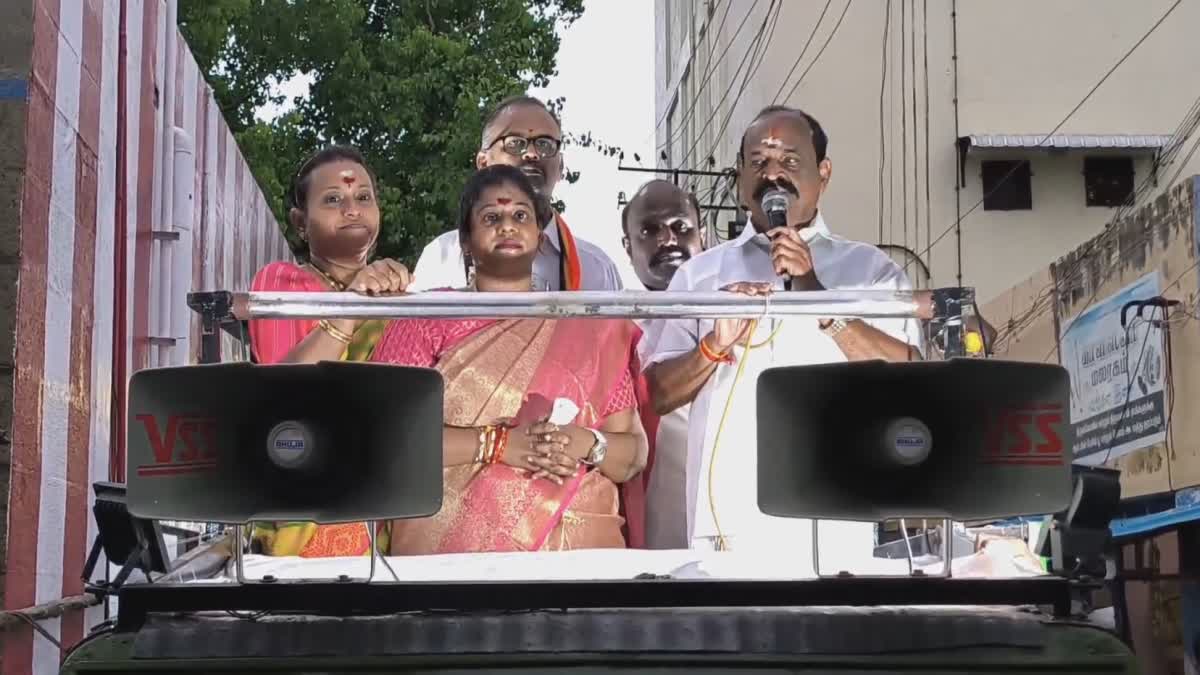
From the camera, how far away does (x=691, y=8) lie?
26328mm

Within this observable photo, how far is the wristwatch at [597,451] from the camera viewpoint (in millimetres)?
3668

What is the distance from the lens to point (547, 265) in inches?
194

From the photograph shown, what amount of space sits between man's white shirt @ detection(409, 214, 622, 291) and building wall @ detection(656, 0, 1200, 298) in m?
14.2

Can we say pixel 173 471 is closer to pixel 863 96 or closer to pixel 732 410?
pixel 732 410

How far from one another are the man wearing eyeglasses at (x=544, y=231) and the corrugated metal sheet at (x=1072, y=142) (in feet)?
48.2

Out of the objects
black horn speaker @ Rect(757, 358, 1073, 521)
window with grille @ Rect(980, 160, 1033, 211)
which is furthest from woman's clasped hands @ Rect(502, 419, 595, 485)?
window with grille @ Rect(980, 160, 1033, 211)

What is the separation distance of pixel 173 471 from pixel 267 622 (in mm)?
332

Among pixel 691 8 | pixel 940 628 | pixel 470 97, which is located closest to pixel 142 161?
pixel 940 628

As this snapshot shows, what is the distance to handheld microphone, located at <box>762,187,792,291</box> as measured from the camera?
388cm

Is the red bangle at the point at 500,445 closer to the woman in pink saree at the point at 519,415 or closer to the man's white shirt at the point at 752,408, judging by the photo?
the woman in pink saree at the point at 519,415

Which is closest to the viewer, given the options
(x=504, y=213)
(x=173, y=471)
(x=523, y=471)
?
(x=173, y=471)

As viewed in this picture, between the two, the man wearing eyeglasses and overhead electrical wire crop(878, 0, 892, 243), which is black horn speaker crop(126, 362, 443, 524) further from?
overhead electrical wire crop(878, 0, 892, 243)

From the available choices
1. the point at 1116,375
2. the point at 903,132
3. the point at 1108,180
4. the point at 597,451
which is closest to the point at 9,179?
the point at 597,451

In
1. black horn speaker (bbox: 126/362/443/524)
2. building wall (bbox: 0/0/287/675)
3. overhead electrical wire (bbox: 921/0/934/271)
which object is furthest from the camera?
overhead electrical wire (bbox: 921/0/934/271)
